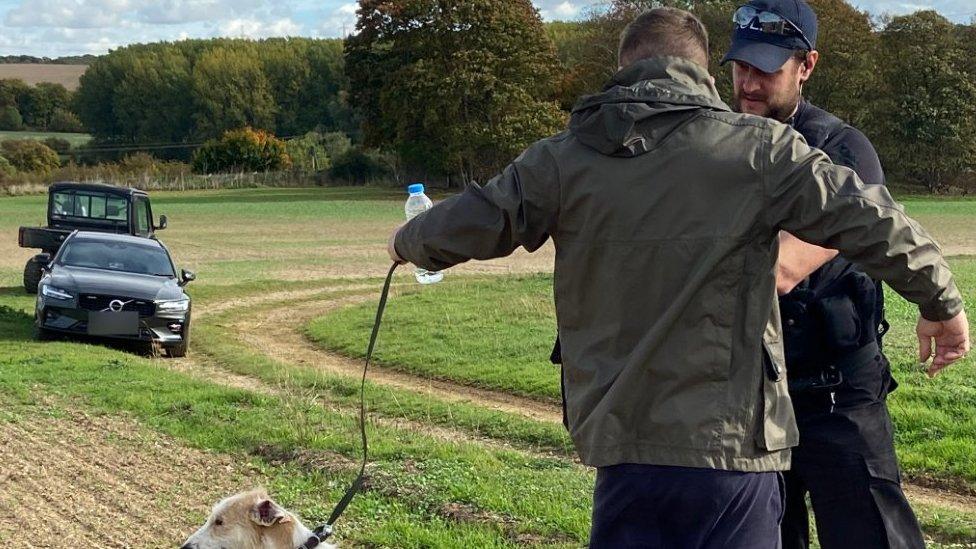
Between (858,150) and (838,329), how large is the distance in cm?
64

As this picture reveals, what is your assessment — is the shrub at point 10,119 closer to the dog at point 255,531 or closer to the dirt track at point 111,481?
the dirt track at point 111,481

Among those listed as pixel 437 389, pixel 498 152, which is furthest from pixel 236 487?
pixel 498 152

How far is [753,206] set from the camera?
300 centimetres

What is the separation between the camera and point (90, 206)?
2255 centimetres

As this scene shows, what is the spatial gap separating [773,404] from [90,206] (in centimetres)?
2154

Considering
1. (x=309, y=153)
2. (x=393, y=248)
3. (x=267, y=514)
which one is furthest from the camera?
(x=309, y=153)

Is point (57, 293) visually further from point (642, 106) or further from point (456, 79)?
point (456, 79)

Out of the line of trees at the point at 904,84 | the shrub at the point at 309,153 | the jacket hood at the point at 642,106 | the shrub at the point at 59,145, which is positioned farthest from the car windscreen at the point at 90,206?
the shrub at the point at 59,145

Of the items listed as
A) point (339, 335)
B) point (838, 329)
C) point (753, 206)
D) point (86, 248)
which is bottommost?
point (339, 335)

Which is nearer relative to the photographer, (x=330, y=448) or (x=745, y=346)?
(x=745, y=346)

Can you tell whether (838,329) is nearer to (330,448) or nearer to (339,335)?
(330,448)

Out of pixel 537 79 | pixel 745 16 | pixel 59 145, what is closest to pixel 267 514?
pixel 745 16

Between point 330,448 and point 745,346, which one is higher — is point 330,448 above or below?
below

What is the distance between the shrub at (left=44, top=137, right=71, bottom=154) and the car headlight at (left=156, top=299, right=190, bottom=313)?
93001 mm
